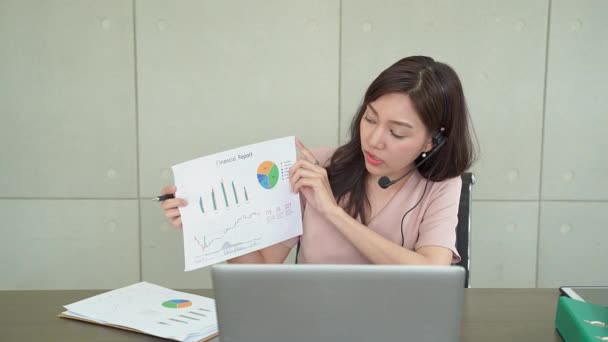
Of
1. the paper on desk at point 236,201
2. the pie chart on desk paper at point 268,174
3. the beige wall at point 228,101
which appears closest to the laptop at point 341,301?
the paper on desk at point 236,201

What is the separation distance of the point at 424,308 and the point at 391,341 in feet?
0.26

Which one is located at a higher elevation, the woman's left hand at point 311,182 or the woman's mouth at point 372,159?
the woman's mouth at point 372,159

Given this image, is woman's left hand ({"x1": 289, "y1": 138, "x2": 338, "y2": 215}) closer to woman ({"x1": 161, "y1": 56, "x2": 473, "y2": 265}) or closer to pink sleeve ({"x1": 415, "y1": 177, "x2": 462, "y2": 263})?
woman ({"x1": 161, "y1": 56, "x2": 473, "y2": 265})

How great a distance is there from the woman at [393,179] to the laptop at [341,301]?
0.58 metres

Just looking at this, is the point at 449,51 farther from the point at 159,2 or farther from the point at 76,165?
the point at 76,165

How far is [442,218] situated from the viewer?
5.16 ft

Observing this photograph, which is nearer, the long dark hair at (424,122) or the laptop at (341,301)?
the laptop at (341,301)

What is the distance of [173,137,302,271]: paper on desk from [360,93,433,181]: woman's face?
0.83ft

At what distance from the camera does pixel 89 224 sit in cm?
264

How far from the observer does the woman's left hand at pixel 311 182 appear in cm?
146

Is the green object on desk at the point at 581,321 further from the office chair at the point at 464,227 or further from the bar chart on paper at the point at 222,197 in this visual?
the bar chart on paper at the point at 222,197

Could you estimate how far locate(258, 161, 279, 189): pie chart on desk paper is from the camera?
144 centimetres

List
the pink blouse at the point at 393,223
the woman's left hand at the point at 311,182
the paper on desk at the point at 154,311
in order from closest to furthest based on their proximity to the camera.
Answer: the paper on desk at the point at 154,311
the woman's left hand at the point at 311,182
the pink blouse at the point at 393,223

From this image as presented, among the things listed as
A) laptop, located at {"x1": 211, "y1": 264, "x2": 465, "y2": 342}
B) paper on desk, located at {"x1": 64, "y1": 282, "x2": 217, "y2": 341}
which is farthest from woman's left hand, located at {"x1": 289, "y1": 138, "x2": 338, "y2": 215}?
laptop, located at {"x1": 211, "y1": 264, "x2": 465, "y2": 342}
